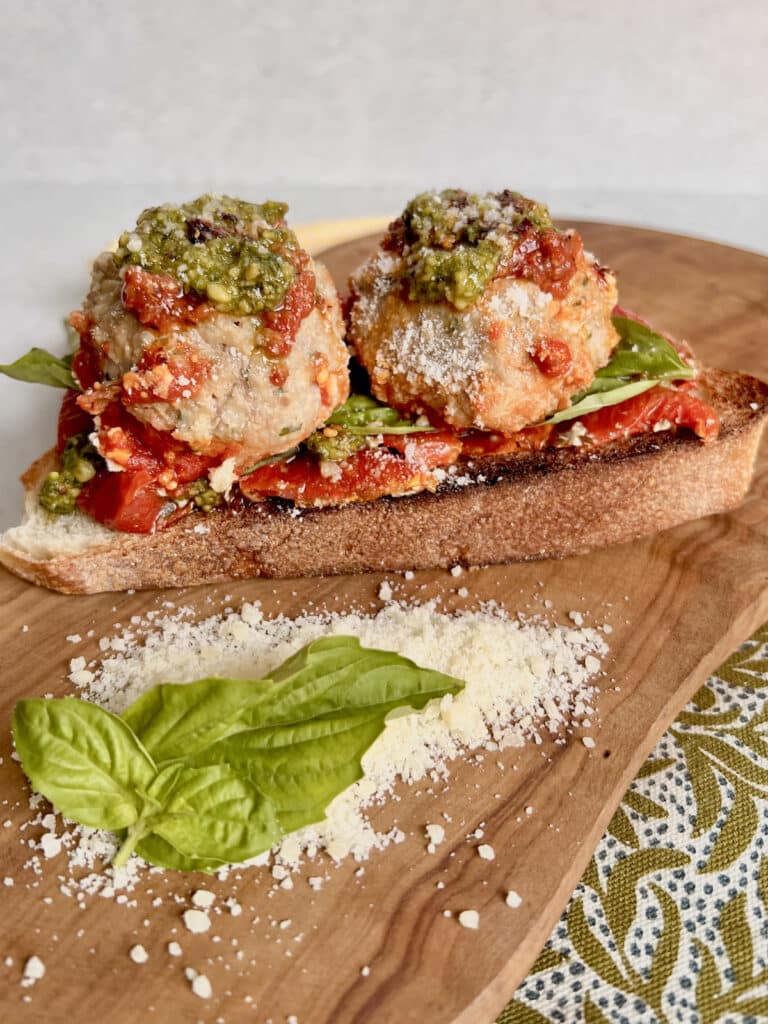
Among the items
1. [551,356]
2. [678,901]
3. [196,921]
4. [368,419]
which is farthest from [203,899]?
[551,356]

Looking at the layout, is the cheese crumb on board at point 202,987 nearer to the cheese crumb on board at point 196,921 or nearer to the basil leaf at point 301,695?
the cheese crumb on board at point 196,921

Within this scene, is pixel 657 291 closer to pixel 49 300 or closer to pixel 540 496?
pixel 540 496

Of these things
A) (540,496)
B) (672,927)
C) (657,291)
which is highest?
(657,291)

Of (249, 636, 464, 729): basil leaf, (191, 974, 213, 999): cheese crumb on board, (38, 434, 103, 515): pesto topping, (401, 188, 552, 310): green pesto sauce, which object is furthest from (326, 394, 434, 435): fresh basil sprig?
(191, 974, 213, 999): cheese crumb on board

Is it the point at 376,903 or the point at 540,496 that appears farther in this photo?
the point at 540,496

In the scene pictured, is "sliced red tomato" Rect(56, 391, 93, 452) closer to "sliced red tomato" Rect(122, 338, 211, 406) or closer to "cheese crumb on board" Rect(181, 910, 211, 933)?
"sliced red tomato" Rect(122, 338, 211, 406)

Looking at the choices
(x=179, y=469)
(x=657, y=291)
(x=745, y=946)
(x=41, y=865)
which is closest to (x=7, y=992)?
(x=41, y=865)

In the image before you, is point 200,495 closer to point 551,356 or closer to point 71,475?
point 71,475

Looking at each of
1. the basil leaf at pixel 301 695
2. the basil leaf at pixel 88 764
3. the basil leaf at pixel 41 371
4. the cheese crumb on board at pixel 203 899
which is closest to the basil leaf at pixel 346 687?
the basil leaf at pixel 301 695
